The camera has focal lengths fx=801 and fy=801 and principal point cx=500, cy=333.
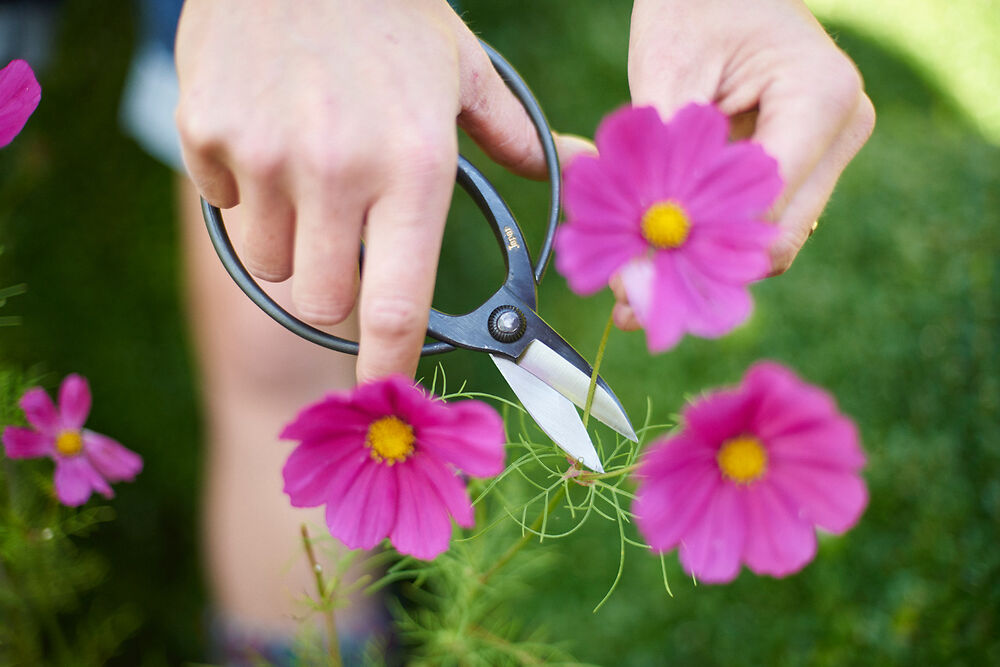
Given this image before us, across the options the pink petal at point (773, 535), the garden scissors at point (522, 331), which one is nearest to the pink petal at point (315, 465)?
the garden scissors at point (522, 331)

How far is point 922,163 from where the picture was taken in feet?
5.48

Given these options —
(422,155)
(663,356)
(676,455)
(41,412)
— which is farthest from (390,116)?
(663,356)

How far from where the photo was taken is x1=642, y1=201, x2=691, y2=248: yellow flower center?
0.39 m

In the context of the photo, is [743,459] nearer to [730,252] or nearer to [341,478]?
[730,252]

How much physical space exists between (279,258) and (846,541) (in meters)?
0.98

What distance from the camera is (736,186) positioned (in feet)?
1.25

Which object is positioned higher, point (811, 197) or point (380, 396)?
point (811, 197)

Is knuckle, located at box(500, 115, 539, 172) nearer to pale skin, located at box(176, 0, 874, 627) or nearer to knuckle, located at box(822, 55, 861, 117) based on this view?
pale skin, located at box(176, 0, 874, 627)

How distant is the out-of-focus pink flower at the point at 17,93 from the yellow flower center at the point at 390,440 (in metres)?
0.25

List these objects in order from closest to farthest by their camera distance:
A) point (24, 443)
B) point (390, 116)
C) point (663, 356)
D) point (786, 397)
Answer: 1. point (786, 397)
2. point (390, 116)
3. point (24, 443)
4. point (663, 356)

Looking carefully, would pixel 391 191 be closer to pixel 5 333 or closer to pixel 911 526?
pixel 911 526

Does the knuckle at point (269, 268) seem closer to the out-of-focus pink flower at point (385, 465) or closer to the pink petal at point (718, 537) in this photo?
the out-of-focus pink flower at point (385, 465)

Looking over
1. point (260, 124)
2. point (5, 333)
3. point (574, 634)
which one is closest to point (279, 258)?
point (260, 124)

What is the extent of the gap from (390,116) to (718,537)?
27cm
